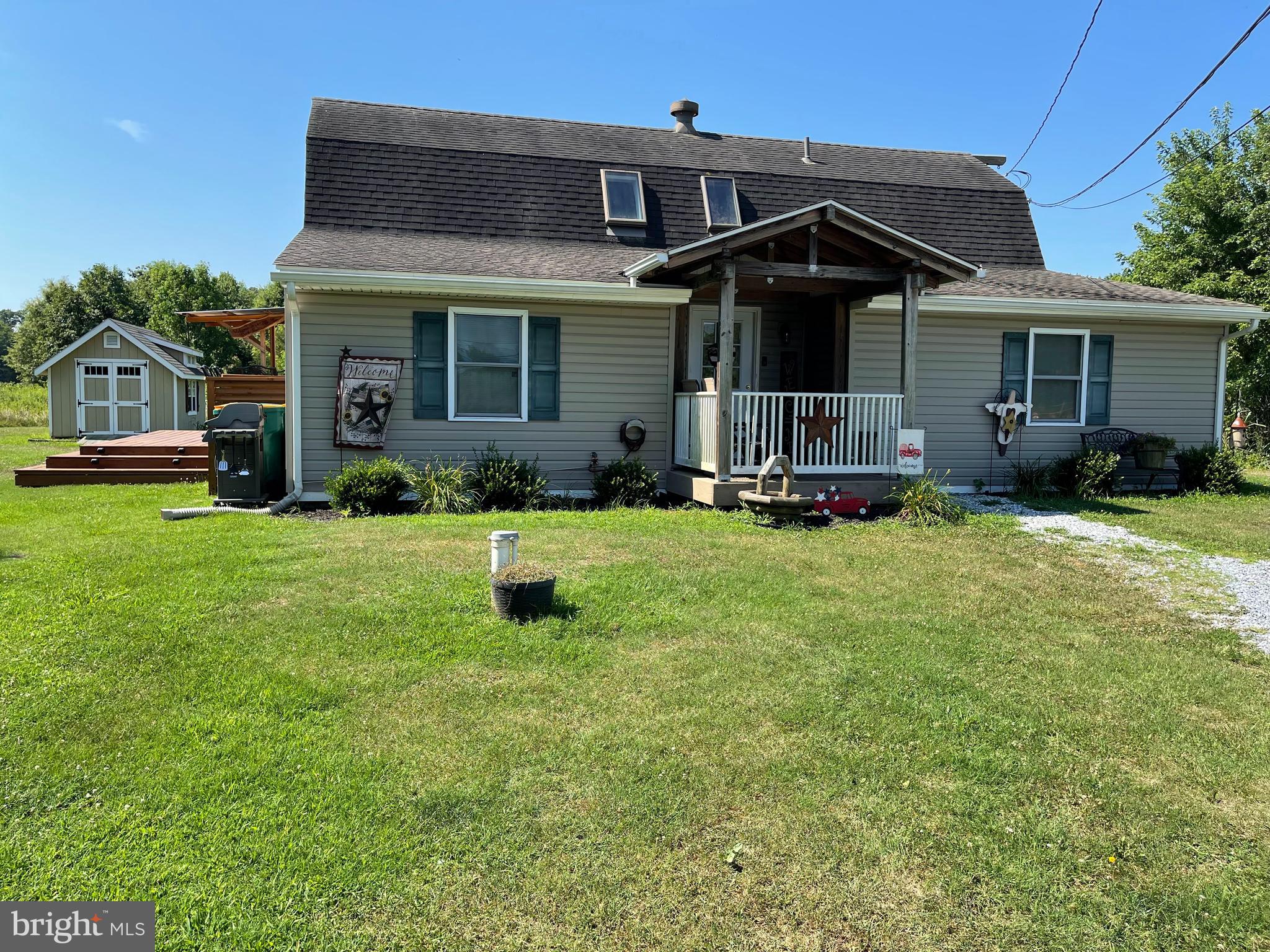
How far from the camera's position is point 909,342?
9.76 meters

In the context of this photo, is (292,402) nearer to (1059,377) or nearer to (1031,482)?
(1031,482)

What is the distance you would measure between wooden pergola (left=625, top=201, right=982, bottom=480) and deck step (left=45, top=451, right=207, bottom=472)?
25.5ft

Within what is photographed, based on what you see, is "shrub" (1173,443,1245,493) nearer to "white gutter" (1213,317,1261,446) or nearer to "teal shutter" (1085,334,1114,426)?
"white gutter" (1213,317,1261,446)

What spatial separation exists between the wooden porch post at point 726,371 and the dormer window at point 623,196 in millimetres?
3156

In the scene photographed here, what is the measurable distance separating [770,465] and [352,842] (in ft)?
21.2

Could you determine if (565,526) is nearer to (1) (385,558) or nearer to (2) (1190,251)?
(1) (385,558)

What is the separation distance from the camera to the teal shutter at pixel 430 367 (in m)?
10.0

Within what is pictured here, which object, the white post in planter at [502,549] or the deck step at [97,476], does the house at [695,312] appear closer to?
the deck step at [97,476]

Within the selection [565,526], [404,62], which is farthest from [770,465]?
[404,62]

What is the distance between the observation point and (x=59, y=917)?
8.34 ft

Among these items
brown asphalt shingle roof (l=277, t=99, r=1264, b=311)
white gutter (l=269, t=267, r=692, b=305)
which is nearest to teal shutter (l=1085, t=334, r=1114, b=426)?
brown asphalt shingle roof (l=277, t=99, r=1264, b=311)

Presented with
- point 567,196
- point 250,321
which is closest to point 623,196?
point 567,196

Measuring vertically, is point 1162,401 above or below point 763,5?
below

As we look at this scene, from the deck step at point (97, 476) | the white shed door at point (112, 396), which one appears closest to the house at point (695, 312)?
the deck step at point (97, 476)
